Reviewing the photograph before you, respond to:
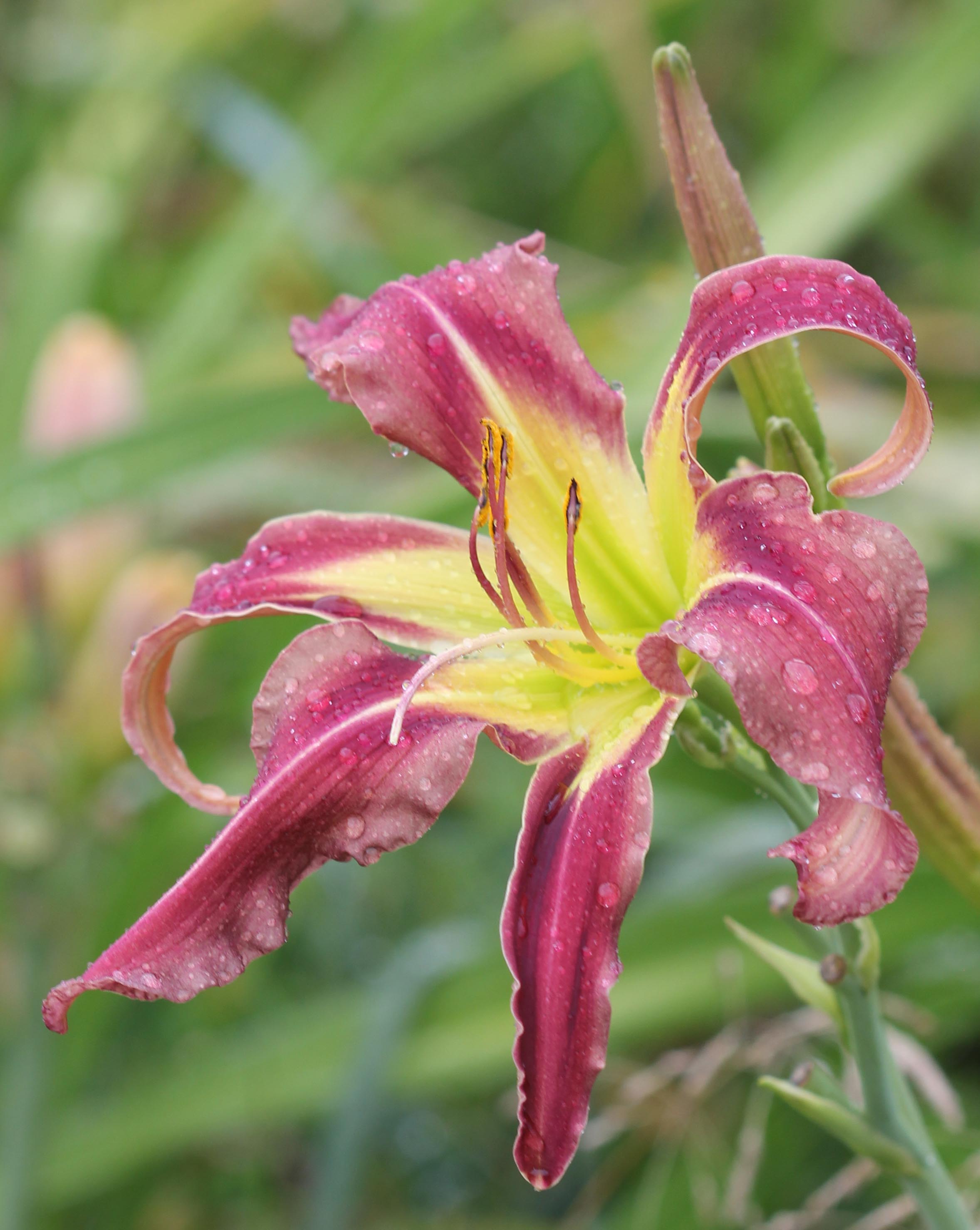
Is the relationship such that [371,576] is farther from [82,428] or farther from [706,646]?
[82,428]

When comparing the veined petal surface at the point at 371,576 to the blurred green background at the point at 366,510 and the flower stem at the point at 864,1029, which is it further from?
the blurred green background at the point at 366,510

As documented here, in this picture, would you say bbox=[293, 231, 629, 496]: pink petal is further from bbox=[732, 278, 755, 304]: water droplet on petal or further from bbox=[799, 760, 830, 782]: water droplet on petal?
bbox=[799, 760, 830, 782]: water droplet on petal

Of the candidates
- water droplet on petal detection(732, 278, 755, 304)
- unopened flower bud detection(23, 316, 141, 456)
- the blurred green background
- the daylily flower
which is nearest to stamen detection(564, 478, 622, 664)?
the daylily flower

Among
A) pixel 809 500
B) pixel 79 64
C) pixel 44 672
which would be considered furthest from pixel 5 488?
pixel 79 64

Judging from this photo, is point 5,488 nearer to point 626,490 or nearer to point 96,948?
point 96,948

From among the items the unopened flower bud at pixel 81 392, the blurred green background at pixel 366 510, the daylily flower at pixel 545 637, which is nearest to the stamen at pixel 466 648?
the daylily flower at pixel 545 637

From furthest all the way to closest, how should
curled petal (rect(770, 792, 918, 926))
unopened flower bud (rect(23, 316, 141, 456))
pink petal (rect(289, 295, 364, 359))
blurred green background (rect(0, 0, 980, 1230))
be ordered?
1. unopened flower bud (rect(23, 316, 141, 456))
2. blurred green background (rect(0, 0, 980, 1230))
3. pink petal (rect(289, 295, 364, 359))
4. curled petal (rect(770, 792, 918, 926))
